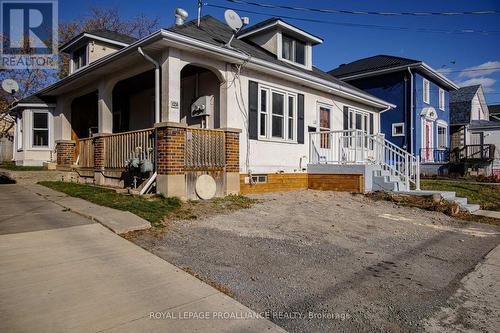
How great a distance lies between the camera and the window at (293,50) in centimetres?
1284

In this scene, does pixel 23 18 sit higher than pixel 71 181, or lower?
higher

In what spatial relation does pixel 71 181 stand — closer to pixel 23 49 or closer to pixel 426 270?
pixel 426 270

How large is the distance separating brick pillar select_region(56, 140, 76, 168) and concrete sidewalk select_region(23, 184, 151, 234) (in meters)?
6.55

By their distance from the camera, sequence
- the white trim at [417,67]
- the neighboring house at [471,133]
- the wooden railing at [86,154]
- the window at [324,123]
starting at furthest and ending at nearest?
1. the neighboring house at [471,133]
2. the white trim at [417,67]
3. the window at [324,123]
4. the wooden railing at [86,154]

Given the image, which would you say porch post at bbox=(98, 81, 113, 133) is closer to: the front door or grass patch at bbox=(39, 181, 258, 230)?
grass patch at bbox=(39, 181, 258, 230)

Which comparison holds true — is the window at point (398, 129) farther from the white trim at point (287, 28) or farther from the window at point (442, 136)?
the white trim at point (287, 28)

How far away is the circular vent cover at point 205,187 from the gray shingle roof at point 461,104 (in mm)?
25670

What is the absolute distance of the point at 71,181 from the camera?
11789 mm

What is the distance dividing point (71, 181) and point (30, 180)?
3.93 ft

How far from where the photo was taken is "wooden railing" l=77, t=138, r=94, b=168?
1103cm

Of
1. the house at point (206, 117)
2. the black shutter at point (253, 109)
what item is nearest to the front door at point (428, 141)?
the house at point (206, 117)

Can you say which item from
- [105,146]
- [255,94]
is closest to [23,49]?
[105,146]

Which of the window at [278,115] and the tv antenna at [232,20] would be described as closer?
the tv antenna at [232,20]

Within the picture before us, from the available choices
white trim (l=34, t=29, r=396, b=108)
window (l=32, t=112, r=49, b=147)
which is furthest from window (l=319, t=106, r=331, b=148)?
window (l=32, t=112, r=49, b=147)
